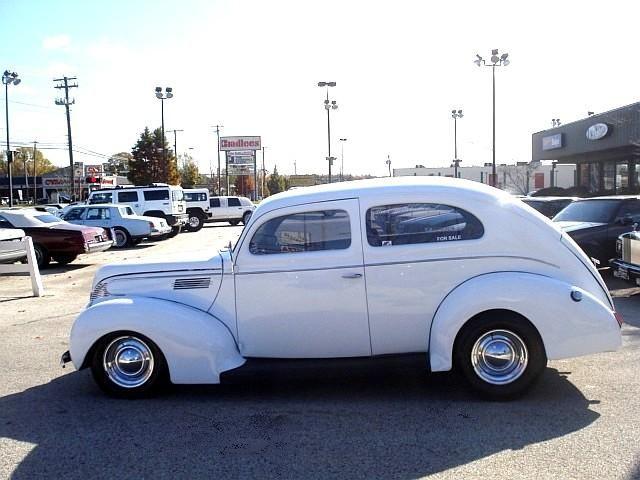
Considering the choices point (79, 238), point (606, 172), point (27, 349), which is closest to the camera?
point (27, 349)

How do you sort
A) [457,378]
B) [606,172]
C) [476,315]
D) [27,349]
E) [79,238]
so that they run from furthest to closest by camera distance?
[606,172] → [79,238] → [27,349] → [457,378] → [476,315]

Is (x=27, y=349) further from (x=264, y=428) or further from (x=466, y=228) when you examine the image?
(x=466, y=228)

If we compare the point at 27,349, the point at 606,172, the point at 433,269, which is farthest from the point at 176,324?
the point at 606,172

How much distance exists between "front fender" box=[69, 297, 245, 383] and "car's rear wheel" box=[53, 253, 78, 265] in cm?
1161

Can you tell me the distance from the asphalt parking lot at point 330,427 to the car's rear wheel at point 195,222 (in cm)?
2643

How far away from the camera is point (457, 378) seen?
5637 mm

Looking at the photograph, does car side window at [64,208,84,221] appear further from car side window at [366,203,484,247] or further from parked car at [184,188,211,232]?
car side window at [366,203,484,247]

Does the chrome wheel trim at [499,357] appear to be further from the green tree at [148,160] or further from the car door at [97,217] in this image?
the green tree at [148,160]

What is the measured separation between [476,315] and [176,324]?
2.44 m

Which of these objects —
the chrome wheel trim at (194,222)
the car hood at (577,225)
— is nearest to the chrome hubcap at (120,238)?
the chrome wheel trim at (194,222)

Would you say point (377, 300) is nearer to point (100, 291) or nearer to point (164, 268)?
point (164, 268)

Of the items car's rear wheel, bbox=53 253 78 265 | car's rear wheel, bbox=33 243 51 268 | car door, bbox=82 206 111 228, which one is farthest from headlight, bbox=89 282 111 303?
car door, bbox=82 206 111 228

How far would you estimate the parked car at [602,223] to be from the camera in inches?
454

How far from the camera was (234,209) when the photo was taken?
3662 cm
